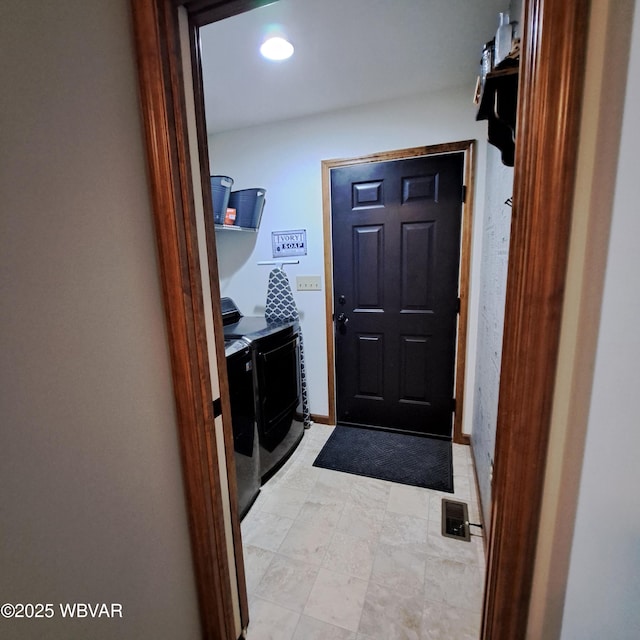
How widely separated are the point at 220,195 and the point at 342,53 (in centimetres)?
118

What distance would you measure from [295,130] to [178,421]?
2.35 m

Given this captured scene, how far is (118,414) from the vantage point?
0.75 metres

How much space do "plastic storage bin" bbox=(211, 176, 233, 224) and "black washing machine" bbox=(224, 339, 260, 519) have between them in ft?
3.41

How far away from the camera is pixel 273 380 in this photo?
2.12m

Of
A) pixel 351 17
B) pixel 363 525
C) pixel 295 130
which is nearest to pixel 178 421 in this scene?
pixel 363 525

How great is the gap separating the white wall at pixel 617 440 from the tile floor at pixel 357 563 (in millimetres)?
868

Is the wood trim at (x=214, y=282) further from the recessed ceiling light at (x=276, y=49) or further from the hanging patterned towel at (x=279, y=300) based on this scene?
the hanging patterned towel at (x=279, y=300)

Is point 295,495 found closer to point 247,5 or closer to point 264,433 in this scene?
point 264,433

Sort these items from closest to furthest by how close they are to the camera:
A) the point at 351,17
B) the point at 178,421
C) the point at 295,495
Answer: the point at 178,421 < the point at 351,17 < the point at 295,495

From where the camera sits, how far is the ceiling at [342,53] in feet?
4.56

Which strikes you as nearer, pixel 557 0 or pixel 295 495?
Answer: pixel 557 0

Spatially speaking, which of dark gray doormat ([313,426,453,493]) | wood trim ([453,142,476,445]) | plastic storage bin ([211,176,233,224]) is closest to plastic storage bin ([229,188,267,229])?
plastic storage bin ([211,176,233,224])

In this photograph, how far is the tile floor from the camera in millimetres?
1226

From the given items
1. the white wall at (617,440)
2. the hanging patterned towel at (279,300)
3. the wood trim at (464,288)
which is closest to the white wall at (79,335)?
the white wall at (617,440)
